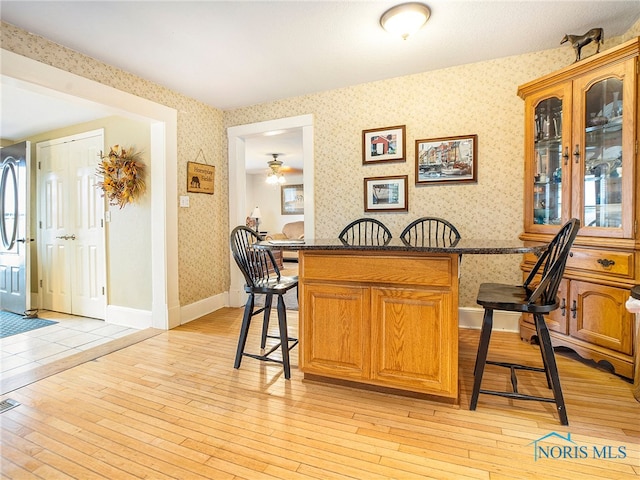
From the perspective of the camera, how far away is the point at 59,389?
6.91 feet

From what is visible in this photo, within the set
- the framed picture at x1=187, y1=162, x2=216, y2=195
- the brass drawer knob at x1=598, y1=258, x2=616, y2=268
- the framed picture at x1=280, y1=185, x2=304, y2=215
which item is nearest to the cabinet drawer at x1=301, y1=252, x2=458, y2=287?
the brass drawer knob at x1=598, y1=258, x2=616, y2=268

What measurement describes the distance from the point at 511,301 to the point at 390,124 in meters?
2.19

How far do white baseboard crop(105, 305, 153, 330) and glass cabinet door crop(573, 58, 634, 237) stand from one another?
388cm

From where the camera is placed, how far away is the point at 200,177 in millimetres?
3732

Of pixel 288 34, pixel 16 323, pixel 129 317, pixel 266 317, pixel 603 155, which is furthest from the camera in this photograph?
pixel 16 323

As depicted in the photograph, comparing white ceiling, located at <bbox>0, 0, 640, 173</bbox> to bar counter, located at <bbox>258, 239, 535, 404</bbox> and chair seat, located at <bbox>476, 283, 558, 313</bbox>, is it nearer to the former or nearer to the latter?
bar counter, located at <bbox>258, 239, 535, 404</bbox>

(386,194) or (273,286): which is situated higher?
(386,194)

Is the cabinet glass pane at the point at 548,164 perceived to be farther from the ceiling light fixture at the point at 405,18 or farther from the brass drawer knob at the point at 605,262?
the ceiling light fixture at the point at 405,18

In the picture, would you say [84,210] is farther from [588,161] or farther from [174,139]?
[588,161]

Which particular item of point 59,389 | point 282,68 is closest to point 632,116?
point 282,68

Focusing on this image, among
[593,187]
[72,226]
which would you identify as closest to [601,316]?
[593,187]

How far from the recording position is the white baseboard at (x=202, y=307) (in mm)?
3527

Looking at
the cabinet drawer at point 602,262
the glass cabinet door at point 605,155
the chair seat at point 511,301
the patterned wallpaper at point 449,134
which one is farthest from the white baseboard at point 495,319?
the chair seat at point 511,301

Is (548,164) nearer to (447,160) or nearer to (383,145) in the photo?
(447,160)
